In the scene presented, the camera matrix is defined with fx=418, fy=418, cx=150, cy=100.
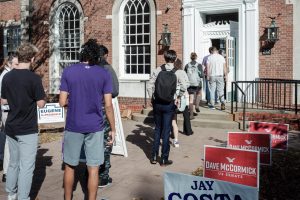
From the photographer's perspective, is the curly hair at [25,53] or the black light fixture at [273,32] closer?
the curly hair at [25,53]

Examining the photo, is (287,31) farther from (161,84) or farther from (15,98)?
(15,98)

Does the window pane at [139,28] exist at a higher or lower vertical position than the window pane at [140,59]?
higher

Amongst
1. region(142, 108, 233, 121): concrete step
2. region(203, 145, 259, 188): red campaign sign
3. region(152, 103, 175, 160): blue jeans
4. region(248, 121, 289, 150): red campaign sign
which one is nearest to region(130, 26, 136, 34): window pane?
region(142, 108, 233, 121): concrete step

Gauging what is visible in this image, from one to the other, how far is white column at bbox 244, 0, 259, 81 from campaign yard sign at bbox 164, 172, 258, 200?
10185 mm

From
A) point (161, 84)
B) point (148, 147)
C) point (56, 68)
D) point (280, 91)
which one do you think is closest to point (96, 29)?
point (56, 68)

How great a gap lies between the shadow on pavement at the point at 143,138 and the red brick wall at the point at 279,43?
4436 mm

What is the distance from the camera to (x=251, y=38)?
13.1m

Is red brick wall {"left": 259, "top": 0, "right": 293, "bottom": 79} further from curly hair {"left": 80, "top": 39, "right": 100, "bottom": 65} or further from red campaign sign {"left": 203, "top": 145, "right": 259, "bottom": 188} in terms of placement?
curly hair {"left": 80, "top": 39, "right": 100, "bottom": 65}

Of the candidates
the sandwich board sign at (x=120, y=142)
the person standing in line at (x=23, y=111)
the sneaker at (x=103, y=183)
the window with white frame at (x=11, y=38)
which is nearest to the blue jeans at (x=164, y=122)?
the sandwich board sign at (x=120, y=142)

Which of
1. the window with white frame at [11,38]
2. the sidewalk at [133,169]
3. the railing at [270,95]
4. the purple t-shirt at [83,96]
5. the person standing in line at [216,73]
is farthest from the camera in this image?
the window with white frame at [11,38]

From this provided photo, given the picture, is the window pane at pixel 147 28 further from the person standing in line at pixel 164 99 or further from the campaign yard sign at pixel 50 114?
the person standing in line at pixel 164 99

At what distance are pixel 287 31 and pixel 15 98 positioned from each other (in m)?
9.92

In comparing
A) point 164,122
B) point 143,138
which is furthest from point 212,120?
point 164,122

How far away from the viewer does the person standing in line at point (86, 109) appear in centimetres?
466
